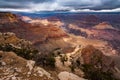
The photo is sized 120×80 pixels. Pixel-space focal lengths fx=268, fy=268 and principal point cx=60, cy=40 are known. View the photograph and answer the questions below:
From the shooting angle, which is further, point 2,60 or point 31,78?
point 2,60

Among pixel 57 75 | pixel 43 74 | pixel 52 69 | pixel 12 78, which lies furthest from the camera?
pixel 52 69

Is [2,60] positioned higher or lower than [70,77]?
higher

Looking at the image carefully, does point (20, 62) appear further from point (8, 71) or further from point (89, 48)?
point (89, 48)

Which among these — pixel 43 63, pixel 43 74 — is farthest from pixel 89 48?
pixel 43 74

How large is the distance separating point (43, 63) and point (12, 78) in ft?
28.6

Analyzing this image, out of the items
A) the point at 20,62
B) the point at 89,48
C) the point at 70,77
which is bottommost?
the point at 89,48

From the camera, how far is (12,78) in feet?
99.0

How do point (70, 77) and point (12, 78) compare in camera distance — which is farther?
point (70, 77)

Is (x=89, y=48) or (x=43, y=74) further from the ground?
(x=43, y=74)

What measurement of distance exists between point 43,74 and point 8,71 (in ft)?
13.7

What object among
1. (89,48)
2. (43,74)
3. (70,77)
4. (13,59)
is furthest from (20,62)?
(89,48)

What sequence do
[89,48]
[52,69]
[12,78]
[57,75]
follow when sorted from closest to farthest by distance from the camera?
1. [12,78]
2. [57,75]
3. [52,69]
4. [89,48]

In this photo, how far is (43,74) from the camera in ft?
106

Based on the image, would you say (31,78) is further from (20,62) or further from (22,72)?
(20,62)
